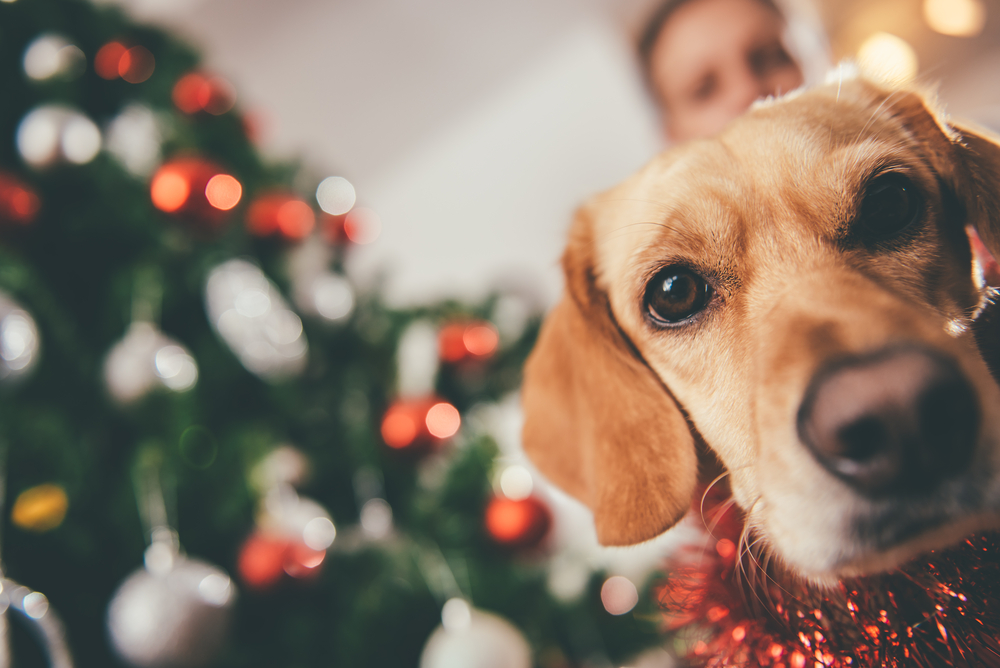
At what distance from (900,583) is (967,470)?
177mm

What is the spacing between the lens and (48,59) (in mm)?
1434

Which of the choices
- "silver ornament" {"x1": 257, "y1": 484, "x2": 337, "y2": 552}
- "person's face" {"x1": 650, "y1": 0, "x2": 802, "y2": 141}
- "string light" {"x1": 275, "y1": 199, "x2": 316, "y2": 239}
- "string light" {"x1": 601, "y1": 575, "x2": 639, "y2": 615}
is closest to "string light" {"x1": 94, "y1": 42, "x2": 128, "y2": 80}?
"string light" {"x1": 275, "y1": 199, "x2": 316, "y2": 239}

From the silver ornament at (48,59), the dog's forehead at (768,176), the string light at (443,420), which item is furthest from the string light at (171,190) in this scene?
the dog's forehead at (768,176)

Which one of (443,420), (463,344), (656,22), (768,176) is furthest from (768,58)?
(443,420)

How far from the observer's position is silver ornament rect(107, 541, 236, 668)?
99cm

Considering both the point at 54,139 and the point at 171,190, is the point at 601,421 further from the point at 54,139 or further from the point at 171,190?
the point at 54,139

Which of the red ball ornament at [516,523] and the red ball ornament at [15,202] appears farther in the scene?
the red ball ornament at [516,523]

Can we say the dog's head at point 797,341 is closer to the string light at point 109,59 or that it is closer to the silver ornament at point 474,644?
the silver ornament at point 474,644

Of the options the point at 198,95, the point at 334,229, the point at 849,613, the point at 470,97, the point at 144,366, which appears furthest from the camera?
the point at 470,97

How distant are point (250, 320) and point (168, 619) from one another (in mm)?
763

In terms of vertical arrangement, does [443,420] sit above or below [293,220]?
below

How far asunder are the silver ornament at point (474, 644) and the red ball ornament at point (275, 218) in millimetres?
1218

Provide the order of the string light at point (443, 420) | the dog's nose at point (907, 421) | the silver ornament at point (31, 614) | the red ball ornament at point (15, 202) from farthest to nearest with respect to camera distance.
Answer: 1. the string light at point (443, 420)
2. the red ball ornament at point (15, 202)
3. the silver ornament at point (31, 614)
4. the dog's nose at point (907, 421)

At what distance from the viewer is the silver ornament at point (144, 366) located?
1.19m
